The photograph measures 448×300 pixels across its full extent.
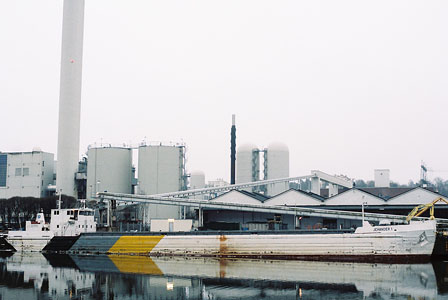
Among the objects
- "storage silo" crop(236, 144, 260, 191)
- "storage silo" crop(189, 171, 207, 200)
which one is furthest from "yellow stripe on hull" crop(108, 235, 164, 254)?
"storage silo" crop(189, 171, 207, 200)

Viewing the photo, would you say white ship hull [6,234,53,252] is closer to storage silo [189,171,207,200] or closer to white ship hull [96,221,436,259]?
white ship hull [96,221,436,259]

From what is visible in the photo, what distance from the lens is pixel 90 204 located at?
74438 mm

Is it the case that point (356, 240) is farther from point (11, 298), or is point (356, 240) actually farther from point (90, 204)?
point (90, 204)

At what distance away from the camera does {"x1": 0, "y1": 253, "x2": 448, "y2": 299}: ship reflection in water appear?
2598 centimetres

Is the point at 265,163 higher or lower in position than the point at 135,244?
higher

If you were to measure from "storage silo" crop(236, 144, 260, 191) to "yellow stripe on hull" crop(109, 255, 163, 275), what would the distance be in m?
56.4

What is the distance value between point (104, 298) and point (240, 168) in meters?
79.7

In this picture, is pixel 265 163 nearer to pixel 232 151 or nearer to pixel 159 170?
pixel 232 151

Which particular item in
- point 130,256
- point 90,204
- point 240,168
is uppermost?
point 240,168

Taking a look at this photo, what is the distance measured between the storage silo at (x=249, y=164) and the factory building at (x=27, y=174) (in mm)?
38215

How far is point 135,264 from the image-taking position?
40.8 meters

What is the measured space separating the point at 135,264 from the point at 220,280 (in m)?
12.5

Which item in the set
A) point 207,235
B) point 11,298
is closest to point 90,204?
point 207,235

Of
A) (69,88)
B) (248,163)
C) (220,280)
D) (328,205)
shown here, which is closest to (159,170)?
(248,163)
